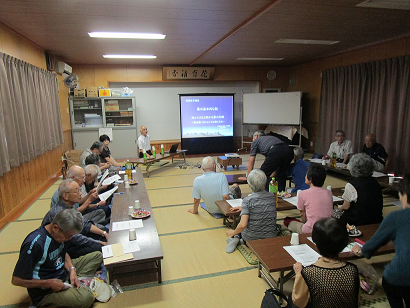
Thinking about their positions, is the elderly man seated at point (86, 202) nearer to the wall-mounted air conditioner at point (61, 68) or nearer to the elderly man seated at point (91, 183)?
the elderly man seated at point (91, 183)

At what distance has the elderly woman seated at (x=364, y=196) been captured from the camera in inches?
100

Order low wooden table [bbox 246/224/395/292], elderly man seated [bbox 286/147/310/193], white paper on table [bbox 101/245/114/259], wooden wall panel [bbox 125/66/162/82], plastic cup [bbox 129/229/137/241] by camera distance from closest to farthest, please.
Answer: low wooden table [bbox 246/224/395/292] < white paper on table [bbox 101/245/114/259] < plastic cup [bbox 129/229/137/241] < elderly man seated [bbox 286/147/310/193] < wooden wall panel [bbox 125/66/162/82]


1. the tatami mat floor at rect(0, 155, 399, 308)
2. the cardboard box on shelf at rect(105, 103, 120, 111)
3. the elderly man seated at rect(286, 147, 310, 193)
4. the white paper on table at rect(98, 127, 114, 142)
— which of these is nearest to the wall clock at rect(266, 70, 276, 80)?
the cardboard box on shelf at rect(105, 103, 120, 111)

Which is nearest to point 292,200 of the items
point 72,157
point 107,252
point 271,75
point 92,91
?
point 107,252

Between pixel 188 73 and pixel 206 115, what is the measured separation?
1.41m

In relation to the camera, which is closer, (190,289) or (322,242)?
(322,242)

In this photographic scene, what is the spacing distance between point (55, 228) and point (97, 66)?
7.21 m

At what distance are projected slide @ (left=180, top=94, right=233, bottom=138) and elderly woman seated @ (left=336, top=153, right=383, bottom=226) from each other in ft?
20.7

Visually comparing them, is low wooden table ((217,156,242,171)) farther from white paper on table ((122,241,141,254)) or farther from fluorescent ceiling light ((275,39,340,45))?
white paper on table ((122,241,141,254))

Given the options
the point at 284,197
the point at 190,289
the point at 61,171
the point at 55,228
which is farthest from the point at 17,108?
the point at 284,197

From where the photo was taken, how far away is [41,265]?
5.91 ft

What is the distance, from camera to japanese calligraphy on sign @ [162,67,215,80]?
8266 millimetres

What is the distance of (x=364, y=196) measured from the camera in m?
2.55

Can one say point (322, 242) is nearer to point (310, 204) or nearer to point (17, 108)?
point (310, 204)
